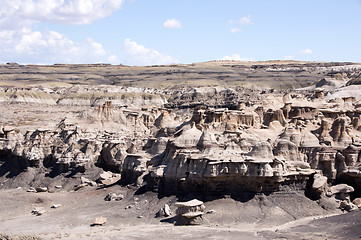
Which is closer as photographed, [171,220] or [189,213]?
[189,213]

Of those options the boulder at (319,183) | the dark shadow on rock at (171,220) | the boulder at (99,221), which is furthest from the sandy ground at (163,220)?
the boulder at (319,183)

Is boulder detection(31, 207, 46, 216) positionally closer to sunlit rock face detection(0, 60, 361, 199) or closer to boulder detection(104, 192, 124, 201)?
boulder detection(104, 192, 124, 201)

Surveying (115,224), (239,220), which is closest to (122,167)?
(115,224)

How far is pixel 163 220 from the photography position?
43.5m

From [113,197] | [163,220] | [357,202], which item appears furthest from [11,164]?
[357,202]

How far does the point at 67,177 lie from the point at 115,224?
21.4 meters

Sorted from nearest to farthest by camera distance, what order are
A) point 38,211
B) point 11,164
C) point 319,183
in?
point 319,183
point 38,211
point 11,164

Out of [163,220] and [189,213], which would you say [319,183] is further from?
[163,220]

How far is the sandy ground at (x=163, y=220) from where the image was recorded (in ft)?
125

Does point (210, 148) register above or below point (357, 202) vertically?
above

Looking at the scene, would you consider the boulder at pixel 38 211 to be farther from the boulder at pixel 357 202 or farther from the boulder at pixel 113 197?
the boulder at pixel 357 202

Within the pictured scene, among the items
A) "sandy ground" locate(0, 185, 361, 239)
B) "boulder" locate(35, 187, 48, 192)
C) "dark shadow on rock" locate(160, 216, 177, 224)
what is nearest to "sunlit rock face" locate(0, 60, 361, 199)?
"sandy ground" locate(0, 185, 361, 239)

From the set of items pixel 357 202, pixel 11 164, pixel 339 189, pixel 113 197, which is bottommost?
pixel 11 164

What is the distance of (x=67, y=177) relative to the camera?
64.0 m
